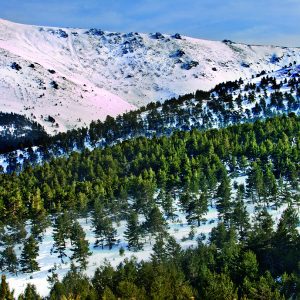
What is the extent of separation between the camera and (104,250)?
381ft

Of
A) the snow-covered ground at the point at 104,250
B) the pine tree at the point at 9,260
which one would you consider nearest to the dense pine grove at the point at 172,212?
the pine tree at the point at 9,260

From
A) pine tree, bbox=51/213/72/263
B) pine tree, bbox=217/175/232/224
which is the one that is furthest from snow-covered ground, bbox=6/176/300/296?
pine tree, bbox=217/175/232/224

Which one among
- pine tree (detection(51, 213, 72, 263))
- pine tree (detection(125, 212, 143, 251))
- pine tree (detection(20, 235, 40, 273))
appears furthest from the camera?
pine tree (detection(125, 212, 143, 251))

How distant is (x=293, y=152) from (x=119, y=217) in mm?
64656

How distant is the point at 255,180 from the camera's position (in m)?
128

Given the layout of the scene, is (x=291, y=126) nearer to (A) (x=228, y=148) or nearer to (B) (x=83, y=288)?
(A) (x=228, y=148)

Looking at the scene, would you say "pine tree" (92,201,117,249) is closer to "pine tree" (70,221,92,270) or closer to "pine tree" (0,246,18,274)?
"pine tree" (70,221,92,270)

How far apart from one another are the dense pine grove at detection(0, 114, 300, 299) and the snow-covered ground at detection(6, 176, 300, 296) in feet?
7.13

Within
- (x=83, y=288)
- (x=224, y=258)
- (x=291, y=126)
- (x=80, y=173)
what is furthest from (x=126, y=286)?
(x=291, y=126)

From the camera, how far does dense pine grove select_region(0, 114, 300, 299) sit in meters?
69.6

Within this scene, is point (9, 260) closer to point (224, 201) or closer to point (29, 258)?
point (29, 258)

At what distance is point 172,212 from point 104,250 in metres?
25.0

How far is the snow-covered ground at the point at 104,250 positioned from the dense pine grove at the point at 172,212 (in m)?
2.17

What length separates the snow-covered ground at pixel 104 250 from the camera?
4094 inches
